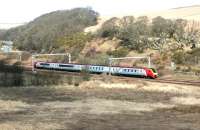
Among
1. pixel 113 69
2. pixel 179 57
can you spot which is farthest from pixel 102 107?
pixel 179 57

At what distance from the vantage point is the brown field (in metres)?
28.6

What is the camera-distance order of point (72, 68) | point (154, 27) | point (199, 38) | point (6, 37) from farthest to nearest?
point (6, 37), point (154, 27), point (199, 38), point (72, 68)

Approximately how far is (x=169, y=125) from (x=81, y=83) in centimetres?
3288

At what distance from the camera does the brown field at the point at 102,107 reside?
28.6 metres

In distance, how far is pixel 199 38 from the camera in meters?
96.2

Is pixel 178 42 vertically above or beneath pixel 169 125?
above

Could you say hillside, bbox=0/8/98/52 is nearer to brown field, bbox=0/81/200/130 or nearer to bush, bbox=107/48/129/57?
bush, bbox=107/48/129/57

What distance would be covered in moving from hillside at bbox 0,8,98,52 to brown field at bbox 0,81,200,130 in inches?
2993

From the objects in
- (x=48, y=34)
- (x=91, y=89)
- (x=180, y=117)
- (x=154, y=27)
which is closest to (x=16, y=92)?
(x=91, y=89)

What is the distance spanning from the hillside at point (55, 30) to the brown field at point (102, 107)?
2993 inches

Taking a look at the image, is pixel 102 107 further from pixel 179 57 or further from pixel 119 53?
→ pixel 119 53

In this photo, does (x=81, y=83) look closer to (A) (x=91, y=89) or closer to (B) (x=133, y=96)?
(A) (x=91, y=89)

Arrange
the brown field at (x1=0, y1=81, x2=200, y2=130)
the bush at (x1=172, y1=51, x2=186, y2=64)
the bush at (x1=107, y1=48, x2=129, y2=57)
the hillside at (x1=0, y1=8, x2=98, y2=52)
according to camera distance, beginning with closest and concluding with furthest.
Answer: the brown field at (x1=0, y1=81, x2=200, y2=130) < the bush at (x1=172, y1=51, x2=186, y2=64) < the bush at (x1=107, y1=48, x2=129, y2=57) < the hillside at (x1=0, y1=8, x2=98, y2=52)

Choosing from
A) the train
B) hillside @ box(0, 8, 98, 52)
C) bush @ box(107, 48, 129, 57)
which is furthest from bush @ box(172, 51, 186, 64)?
hillside @ box(0, 8, 98, 52)
